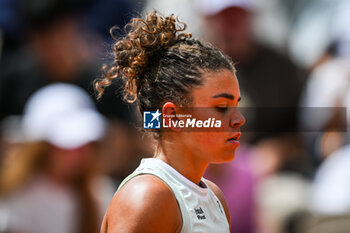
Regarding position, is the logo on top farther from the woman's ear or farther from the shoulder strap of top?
the shoulder strap of top

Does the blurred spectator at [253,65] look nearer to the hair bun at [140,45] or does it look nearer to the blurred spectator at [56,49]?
the blurred spectator at [56,49]

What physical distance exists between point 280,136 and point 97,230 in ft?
7.27

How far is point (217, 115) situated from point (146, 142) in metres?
1.90

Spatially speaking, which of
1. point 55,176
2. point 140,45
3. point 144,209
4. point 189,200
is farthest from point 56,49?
point 144,209

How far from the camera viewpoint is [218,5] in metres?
6.02

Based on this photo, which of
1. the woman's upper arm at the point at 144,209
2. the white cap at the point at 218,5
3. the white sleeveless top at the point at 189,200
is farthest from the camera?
the white cap at the point at 218,5

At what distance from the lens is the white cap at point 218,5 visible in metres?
6.00

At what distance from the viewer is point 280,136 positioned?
594 cm

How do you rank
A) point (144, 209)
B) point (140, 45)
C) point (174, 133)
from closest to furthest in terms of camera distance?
point (144, 209), point (174, 133), point (140, 45)

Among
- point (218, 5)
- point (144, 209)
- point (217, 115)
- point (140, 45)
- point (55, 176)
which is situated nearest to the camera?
point (144, 209)

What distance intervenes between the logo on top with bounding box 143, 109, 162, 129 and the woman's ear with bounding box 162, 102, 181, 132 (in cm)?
3

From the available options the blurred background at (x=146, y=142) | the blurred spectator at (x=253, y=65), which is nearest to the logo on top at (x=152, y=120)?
the blurred background at (x=146, y=142)

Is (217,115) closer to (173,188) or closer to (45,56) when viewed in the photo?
(173,188)

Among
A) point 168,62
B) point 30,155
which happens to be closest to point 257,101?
point 30,155
